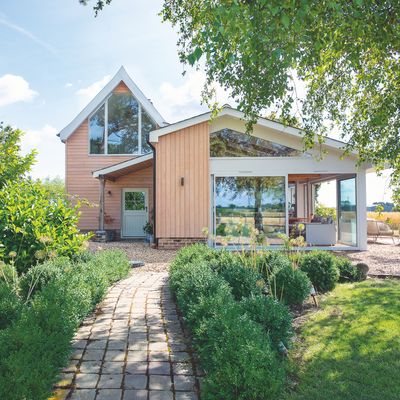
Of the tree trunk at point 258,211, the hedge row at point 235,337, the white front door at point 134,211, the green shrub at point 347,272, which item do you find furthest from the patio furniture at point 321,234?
the hedge row at point 235,337

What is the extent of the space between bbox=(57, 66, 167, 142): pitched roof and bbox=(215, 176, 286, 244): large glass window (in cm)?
517

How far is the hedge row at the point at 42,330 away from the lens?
221cm

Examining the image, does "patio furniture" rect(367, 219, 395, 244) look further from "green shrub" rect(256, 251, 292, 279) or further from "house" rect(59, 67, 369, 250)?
"green shrub" rect(256, 251, 292, 279)

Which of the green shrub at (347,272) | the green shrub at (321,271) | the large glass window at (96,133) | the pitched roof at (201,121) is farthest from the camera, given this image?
the large glass window at (96,133)

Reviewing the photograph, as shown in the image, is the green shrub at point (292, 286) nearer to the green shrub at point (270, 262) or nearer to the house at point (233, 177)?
the green shrub at point (270, 262)

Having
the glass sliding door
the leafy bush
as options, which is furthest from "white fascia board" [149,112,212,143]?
the leafy bush

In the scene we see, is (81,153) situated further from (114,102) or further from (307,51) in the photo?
(307,51)

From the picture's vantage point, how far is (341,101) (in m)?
7.19

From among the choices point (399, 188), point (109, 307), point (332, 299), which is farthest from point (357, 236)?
point (109, 307)

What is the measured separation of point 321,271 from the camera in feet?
19.7

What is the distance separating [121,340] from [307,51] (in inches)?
152

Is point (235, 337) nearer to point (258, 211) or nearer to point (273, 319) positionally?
point (273, 319)

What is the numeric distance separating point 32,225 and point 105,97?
10965mm

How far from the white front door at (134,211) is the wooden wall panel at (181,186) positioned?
4225mm
